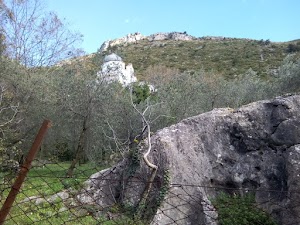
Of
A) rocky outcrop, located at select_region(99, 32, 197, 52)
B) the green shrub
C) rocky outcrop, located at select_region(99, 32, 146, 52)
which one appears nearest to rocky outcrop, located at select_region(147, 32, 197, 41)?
rocky outcrop, located at select_region(99, 32, 197, 52)

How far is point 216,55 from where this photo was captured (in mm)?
56781

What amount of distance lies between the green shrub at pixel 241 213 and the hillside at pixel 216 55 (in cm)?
3439

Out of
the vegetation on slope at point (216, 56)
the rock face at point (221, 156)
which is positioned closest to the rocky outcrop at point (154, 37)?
the vegetation on slope at point (216, 56)

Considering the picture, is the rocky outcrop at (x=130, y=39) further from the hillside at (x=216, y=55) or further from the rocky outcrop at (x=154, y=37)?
the hillside at (x=216, y=55)

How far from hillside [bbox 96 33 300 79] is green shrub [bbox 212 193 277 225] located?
34390 millimetres

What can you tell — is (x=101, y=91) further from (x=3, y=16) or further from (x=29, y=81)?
(x=3, y=16)

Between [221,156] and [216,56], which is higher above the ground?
[216,56]

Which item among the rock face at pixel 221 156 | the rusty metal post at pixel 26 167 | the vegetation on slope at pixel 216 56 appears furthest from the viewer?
the vegetation on slope at pixel 216 56

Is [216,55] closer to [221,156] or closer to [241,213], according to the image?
[221,156]

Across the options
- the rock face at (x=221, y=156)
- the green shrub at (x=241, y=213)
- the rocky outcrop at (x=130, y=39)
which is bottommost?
the green shrub at (x=241, y=213)

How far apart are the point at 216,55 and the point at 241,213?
163 feet

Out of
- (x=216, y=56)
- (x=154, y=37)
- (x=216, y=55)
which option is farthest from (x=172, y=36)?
(x=216, y=56)

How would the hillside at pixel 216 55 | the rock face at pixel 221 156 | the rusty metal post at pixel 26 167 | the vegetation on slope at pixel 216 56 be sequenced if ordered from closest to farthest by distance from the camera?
the rusty metal post at pixel 26 167
the rock face at pixel 221 156
the vegetation on slope at pixel 216 56
the hillside at pixel 216 55

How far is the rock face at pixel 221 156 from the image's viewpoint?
9719mm
